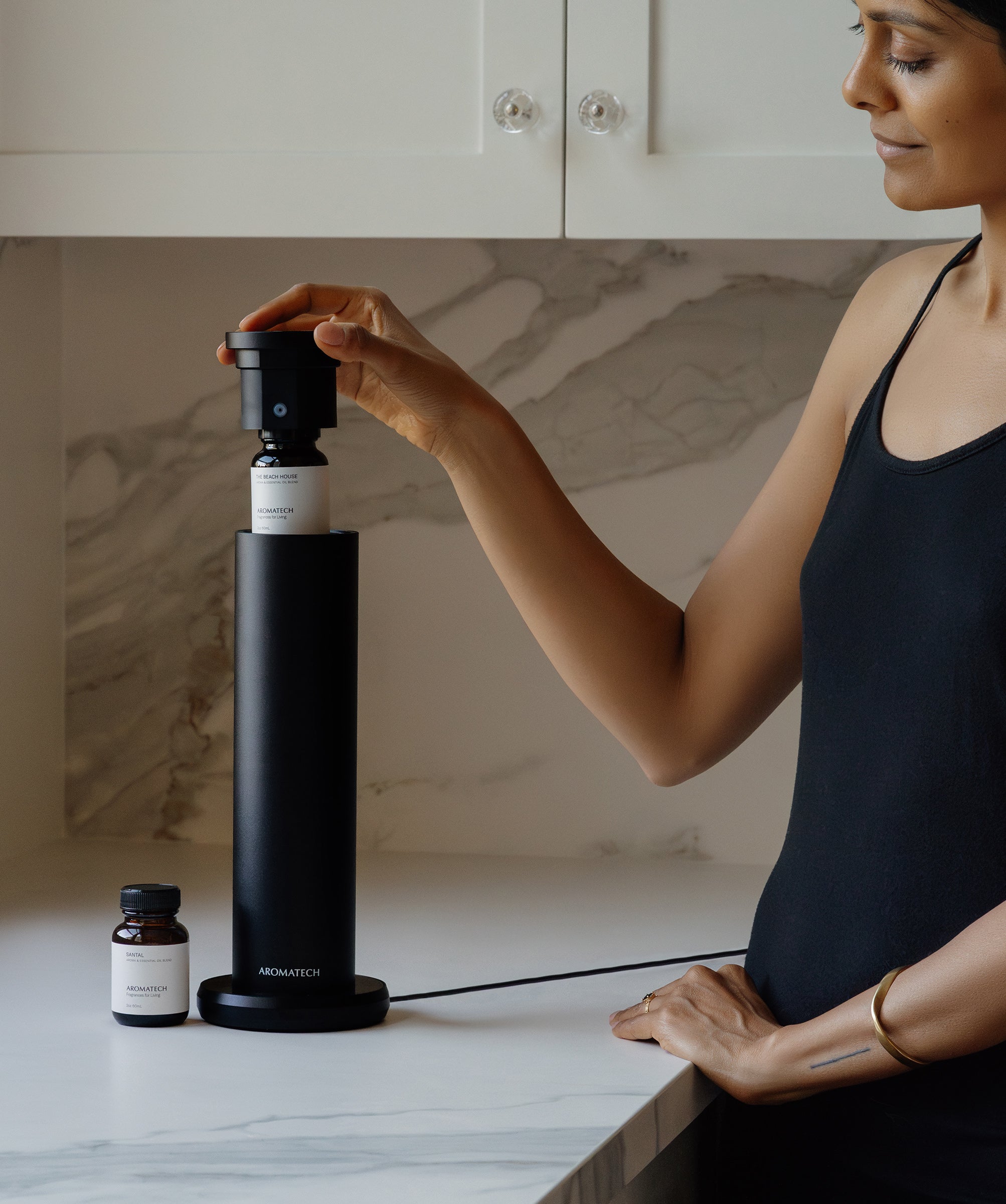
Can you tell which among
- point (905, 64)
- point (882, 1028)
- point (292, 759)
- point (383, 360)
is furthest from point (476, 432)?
point (882, 1028)

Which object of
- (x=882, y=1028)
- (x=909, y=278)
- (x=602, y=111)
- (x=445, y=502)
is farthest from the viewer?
(x=445, y=502)

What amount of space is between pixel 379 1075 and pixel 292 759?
214 millimetres

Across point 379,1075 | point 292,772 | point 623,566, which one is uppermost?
point 623,566

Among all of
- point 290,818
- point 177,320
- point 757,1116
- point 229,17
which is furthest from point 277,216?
point 757,1116

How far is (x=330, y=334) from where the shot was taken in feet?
3.12

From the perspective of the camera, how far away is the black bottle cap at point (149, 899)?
39.1 inches

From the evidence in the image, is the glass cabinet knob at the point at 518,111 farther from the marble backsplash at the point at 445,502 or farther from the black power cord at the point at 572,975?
the black power cord at the point at 572,975

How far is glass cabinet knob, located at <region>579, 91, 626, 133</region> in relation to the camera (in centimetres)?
120

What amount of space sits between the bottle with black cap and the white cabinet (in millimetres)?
573

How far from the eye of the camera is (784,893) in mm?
1015

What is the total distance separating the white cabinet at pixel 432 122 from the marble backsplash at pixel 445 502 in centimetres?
34

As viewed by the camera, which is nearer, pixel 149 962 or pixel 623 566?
pixel 149 962

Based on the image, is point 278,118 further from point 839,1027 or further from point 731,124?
point 839,1027

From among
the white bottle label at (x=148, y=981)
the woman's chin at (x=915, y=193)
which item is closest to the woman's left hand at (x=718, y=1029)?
the white bottle label at (x=148, y=981)
